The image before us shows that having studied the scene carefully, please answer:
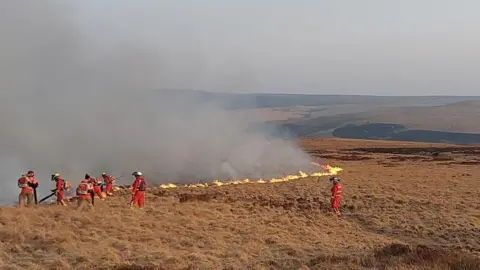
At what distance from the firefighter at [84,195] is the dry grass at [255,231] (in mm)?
495

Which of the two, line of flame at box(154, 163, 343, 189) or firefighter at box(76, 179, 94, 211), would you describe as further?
line of flame at box(154, 163, 343, 189)

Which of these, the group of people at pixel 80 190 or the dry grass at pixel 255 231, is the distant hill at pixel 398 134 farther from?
the group of people at pixel 80 190

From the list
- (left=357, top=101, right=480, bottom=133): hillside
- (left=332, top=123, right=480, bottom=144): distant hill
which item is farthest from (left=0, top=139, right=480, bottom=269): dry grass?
(left=357, top=101, right=480, bottom=133): hillside

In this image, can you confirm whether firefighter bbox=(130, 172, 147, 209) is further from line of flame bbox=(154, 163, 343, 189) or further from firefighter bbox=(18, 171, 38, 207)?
line of flame bbox=(154, 163, 343, 189)

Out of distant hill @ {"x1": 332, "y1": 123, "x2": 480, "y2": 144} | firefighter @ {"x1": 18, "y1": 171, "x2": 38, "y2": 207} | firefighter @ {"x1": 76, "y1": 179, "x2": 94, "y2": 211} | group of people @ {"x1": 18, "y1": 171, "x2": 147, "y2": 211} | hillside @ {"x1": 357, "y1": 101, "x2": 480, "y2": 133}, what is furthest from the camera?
hillside @ {"x1": 357, "y1": 101, "x2": 480, "y2": 133}

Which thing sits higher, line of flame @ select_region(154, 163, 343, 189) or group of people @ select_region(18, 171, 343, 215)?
group of people @ select_region(18, 171, 343, 215)

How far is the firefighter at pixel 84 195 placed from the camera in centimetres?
2030

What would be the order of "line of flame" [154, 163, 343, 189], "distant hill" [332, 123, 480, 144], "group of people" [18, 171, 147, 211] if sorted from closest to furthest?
"group of people" [18, 171, 147, 211] → "line of flame" [154, 163, 343, 189] → "distant hill" [332, 123, 480, 144]

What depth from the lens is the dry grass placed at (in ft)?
42.1

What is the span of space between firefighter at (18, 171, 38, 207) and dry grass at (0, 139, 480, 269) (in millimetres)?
1660

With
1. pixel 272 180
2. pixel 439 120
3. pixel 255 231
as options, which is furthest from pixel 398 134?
pixel 255 231

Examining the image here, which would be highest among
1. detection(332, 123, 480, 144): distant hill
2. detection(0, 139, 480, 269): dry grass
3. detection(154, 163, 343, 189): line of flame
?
detection(0, 139, 480, 269): dry grass

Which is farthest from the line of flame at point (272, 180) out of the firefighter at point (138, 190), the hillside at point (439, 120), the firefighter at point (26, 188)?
the hillside at point (439, 120)

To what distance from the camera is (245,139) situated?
166 ft
